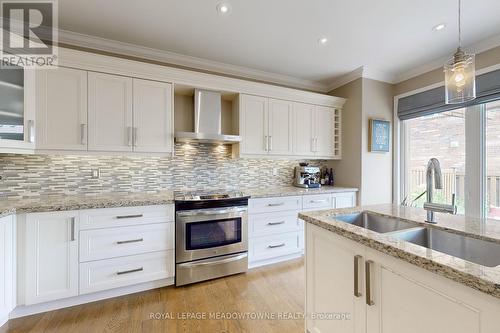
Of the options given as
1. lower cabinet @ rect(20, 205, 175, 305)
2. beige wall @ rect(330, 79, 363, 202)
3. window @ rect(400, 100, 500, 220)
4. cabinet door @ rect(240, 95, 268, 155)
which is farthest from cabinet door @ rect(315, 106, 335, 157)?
lower cabinet @ rect(20, 205, 175, 305)

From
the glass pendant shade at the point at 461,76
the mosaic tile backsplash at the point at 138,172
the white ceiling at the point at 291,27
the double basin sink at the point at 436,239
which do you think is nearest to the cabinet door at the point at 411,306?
the double basin sink at the point at 436,239

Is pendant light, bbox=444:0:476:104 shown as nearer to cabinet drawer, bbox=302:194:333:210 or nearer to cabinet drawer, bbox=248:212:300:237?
cabinet drawer, bbox=302:194:333:210

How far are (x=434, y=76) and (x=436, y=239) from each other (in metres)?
2.72

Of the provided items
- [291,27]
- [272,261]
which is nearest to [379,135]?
[291,27]

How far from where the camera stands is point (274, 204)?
2834mm

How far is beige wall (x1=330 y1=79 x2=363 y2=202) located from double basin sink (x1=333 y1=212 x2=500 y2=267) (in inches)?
73.8

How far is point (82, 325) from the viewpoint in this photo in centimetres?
177

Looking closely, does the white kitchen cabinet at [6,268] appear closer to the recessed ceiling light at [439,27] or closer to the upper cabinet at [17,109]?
the upper cabinet at [17,109]

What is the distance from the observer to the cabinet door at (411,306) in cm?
74

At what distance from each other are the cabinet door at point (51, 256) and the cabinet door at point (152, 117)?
3.10 feet

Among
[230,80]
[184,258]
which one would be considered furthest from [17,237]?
[230,80]

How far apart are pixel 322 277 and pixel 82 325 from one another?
185 cm

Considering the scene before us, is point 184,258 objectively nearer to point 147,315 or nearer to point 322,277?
point 147,315

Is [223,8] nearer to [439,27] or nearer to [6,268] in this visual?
[439,27]
